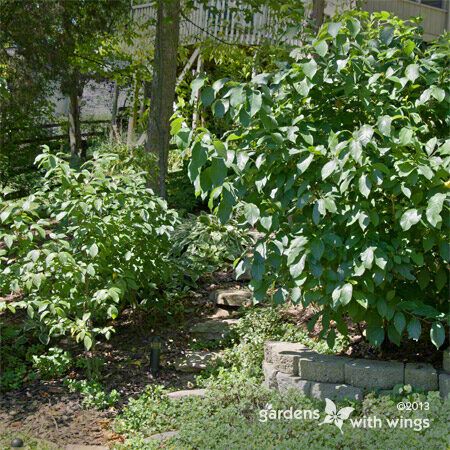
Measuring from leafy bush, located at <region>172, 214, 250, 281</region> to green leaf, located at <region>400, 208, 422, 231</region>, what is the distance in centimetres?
291

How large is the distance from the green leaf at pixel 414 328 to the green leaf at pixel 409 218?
0.62m

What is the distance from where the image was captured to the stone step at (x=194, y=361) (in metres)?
5.80

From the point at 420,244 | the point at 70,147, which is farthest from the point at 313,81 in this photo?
the point at 70,147

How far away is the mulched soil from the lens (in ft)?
16.0

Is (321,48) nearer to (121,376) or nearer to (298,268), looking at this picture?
(298,268)

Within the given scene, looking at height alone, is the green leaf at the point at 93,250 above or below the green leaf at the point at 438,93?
below

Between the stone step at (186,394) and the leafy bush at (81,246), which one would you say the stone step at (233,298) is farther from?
the stone step at (186,394)

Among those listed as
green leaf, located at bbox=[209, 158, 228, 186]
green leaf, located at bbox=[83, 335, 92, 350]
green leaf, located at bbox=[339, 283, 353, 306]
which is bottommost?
green leaf, located at bbox=[83, 335, 92, 350]

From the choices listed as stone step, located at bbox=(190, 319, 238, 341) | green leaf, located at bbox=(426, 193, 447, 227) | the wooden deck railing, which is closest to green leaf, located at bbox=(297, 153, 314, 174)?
green leaf, located at bbox=(426, 193, 447, 227)

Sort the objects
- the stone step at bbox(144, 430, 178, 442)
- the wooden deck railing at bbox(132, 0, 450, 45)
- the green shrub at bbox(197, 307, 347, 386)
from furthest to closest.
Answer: the wooden deck railing at bbox(132, 0, 450, 45) → the green shrub at bbox(197, 307, 347, 386) → the stone step at bbox(144, 430, 178, 442)

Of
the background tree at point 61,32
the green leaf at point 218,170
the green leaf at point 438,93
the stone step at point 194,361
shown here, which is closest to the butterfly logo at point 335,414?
the stone step at point 194,361

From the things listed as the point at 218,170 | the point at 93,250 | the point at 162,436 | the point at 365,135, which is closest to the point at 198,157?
the point at 218,170

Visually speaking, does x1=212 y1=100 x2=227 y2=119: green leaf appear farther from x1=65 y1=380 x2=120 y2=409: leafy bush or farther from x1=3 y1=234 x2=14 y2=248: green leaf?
x1=65 y1=380 x2=120 y2=409: leafy bush

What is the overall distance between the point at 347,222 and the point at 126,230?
6.29 ft
